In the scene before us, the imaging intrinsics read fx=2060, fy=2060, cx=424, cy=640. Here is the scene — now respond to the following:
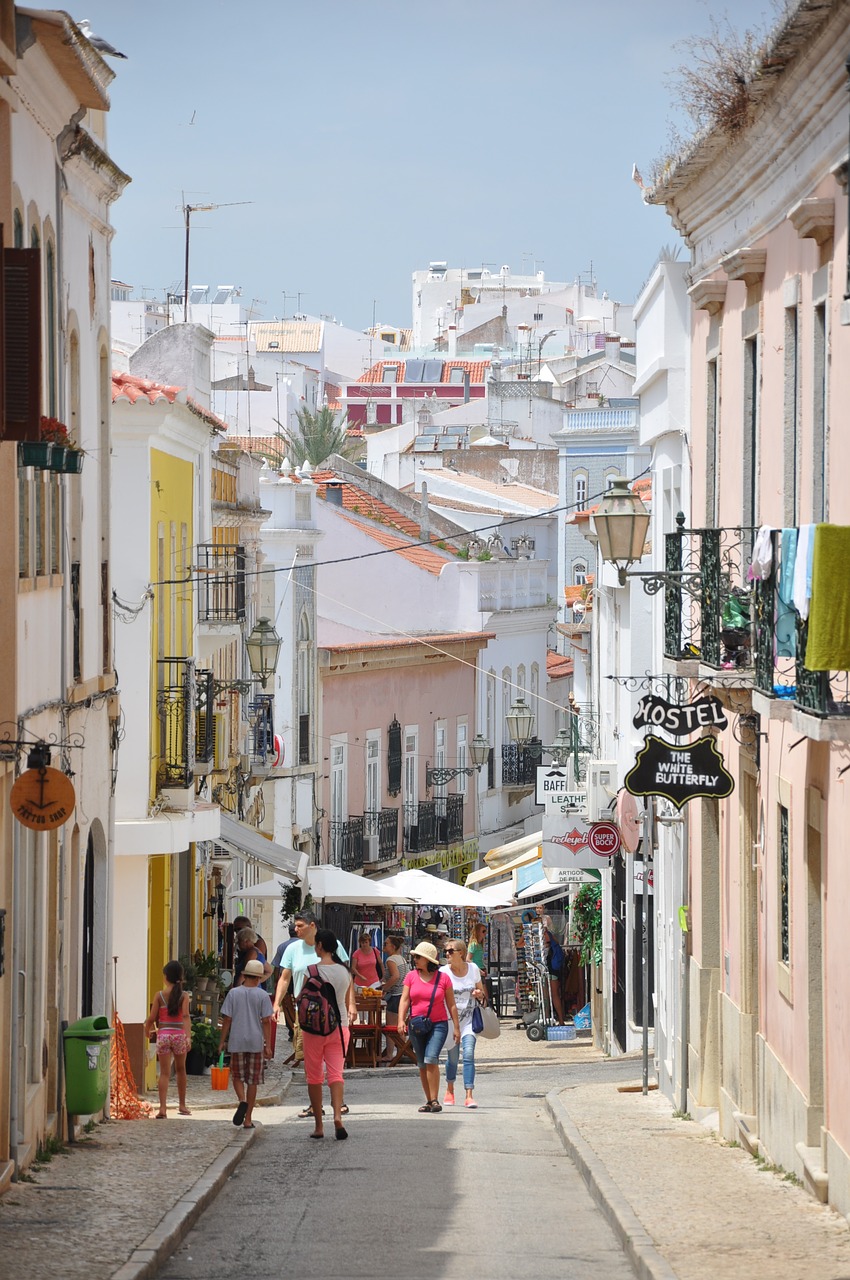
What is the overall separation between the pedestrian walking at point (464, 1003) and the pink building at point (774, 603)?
213 centimetres

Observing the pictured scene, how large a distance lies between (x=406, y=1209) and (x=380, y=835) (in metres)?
35.0

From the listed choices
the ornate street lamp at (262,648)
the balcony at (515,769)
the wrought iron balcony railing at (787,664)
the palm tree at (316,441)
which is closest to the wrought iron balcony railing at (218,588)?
the ornate street lamp at (262,648)

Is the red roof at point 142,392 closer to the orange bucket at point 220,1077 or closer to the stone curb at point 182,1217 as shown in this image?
the orange bucket at point 220,1077

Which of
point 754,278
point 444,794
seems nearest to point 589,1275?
point 754,278

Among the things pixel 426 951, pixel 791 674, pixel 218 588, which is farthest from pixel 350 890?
pixel 791 674

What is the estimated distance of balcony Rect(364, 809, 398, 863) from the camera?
46.7m

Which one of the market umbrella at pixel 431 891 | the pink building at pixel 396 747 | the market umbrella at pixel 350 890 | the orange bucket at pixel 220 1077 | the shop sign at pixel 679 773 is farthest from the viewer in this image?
the pink building at pixel 396 747

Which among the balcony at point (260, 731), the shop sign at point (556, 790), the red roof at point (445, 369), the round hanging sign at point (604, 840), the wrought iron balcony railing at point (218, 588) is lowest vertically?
the round hanging sign at point (604, 840)

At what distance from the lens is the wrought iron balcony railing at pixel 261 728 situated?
1480 inches

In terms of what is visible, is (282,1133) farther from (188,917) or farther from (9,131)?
(188,917)

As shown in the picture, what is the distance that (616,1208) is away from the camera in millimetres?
11922

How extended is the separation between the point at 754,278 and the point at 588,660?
21302mm

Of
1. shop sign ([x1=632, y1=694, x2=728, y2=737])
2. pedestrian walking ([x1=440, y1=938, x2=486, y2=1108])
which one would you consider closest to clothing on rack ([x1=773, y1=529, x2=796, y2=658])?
shop sign ([x1=632, y1=694, x2=728, y2=737])

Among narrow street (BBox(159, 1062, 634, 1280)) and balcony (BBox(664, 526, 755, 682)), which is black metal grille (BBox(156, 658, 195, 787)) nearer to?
narrow street (BBox(159, 1062, 634, 1280))
